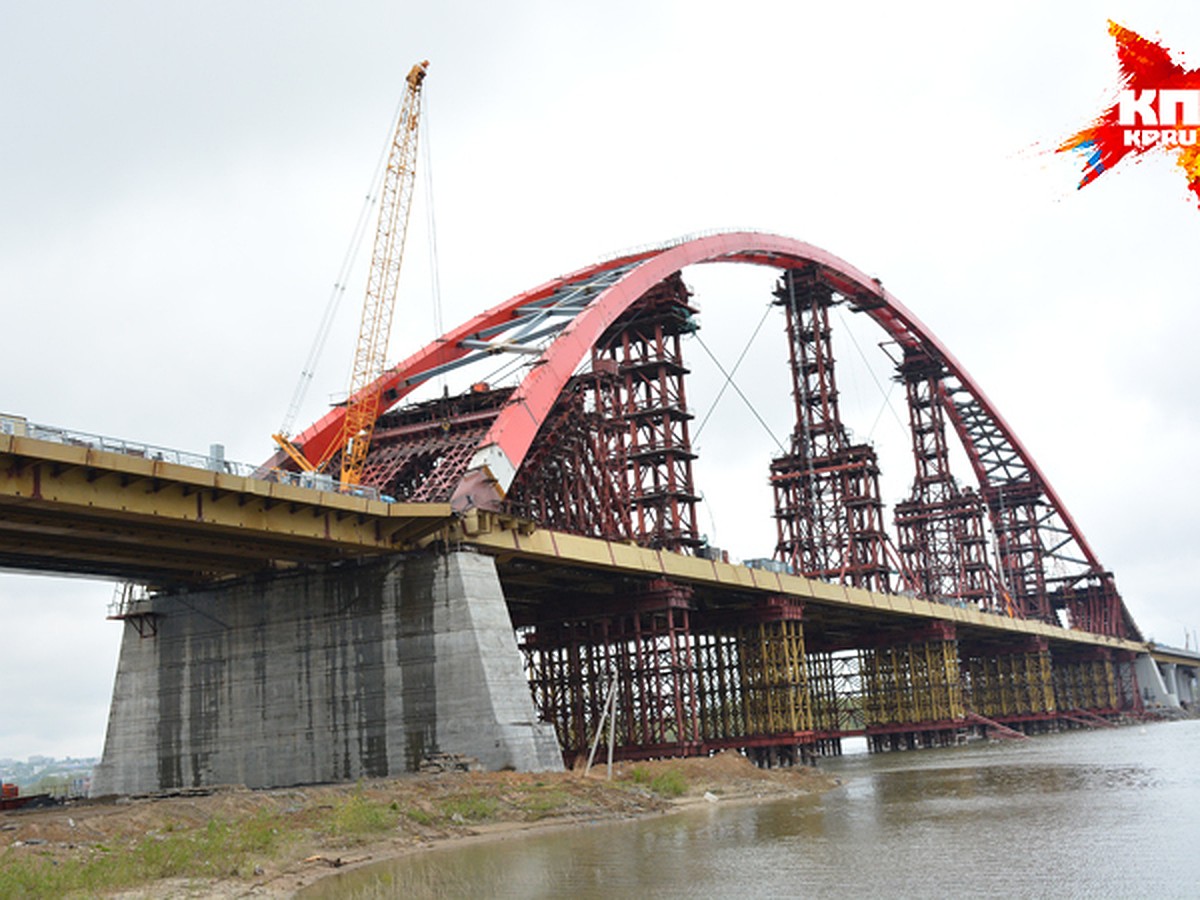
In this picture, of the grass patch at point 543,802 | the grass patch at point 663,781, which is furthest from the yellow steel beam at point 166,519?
the grass patch at point 663,781

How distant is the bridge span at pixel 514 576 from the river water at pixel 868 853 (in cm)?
1263

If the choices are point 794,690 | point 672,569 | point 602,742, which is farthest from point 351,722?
point 794,690

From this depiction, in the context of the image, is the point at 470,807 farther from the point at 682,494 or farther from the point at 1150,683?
the point at 1150,683

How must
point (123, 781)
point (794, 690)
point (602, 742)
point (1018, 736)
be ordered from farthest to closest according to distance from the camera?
point (1018, 736) → point (794, 690) → point (602, 742) → point (123, 781)

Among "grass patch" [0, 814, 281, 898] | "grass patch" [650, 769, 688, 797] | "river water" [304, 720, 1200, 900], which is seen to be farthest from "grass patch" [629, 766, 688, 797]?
"grass patch" [0, 814, 281, 898]

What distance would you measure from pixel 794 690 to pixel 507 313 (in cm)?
2924

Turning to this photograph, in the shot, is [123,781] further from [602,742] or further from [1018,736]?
[1018,736]

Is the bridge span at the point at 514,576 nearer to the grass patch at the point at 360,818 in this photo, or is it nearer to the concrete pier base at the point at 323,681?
the concrete pier base at the point at 323,681

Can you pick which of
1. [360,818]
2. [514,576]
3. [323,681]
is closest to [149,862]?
[360,818]

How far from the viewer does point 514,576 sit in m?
61.7

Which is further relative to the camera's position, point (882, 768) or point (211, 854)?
point (882, 768)

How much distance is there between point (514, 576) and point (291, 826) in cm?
2868

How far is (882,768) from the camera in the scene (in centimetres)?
7312

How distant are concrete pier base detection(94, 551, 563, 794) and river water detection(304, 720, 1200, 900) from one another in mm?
9664
